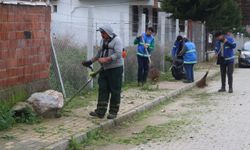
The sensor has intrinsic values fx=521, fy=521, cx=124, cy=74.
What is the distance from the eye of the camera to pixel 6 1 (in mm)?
9047

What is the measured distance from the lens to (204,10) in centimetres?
2669

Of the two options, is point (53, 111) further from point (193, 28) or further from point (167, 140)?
point (193, 28)

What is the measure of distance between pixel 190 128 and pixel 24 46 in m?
3.44

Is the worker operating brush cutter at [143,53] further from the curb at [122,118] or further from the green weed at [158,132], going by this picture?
the green weed at [158,132]

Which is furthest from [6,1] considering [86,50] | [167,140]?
[86,50]

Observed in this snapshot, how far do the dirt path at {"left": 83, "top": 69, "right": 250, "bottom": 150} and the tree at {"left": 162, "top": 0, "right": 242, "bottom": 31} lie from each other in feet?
42.2

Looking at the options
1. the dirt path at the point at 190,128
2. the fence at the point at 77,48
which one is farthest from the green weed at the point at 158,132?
the fence at the point at 77,48

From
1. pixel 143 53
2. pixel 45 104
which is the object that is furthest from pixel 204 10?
pixel 45 104

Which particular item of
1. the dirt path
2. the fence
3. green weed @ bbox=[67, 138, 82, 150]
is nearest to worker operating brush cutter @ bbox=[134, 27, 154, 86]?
the fence

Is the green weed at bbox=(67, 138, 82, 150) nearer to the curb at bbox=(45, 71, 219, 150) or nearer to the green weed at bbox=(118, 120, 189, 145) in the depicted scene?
the curb at bbox=(45, 71, 219, 150)

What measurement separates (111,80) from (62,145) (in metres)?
2.40

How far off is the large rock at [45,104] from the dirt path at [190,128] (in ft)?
3.48

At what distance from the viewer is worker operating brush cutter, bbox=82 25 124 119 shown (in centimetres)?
935

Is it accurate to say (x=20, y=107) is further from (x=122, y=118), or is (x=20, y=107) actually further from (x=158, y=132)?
(x=158, y=132)
